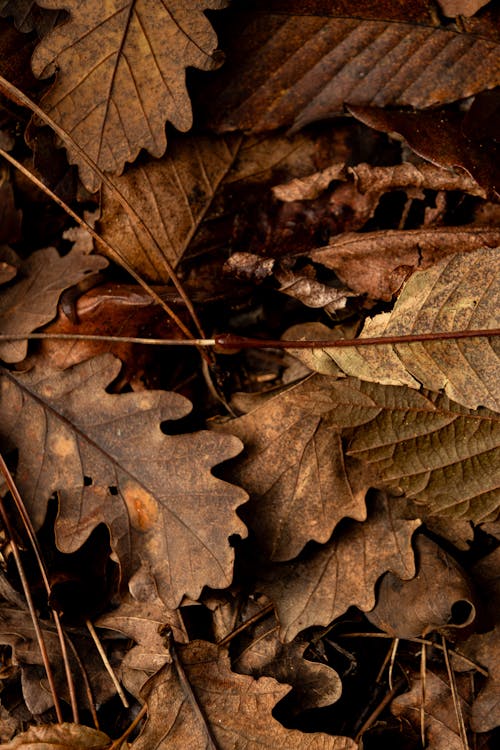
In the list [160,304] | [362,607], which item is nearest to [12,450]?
[160,304]

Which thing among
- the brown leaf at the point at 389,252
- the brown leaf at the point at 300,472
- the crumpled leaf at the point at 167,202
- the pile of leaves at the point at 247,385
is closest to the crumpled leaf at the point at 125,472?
the pile of leaves at the point at 247,385

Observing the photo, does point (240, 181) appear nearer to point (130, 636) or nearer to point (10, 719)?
point (130, 636)

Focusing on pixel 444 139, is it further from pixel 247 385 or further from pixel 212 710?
pixel 212 710

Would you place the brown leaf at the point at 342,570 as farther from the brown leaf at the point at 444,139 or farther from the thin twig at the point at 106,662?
the brown leaf at the point at 444,139

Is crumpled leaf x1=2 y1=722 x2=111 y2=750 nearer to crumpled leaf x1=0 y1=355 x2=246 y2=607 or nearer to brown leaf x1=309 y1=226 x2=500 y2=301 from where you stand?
crumpled leaf x1=0 y1=355 x2=246 y2=607

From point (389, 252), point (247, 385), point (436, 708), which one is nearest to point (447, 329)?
point (389, 252)

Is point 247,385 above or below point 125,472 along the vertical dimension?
below
